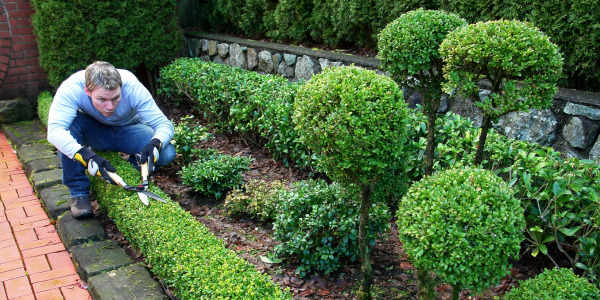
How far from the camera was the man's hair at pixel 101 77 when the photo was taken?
345cm

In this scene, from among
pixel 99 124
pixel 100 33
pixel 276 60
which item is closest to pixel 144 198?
pixel 99 124

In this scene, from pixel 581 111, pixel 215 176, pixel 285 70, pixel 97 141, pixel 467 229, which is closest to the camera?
pixel 467 229

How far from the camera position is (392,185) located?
2984 mm

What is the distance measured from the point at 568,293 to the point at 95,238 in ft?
10.5

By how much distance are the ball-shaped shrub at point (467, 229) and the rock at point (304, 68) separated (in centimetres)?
381

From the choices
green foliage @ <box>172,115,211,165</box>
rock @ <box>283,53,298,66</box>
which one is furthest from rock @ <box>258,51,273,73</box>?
green foliage @ <box>172,115,211,165</box>

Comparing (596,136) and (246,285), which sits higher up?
(596,136)

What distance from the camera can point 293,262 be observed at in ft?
10.6

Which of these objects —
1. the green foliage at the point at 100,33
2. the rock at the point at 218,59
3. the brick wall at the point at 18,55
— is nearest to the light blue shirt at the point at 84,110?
the green foliage at the point at 100,33

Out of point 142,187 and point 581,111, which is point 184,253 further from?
point 581,111

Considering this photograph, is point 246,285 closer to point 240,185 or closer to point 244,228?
point 244,228

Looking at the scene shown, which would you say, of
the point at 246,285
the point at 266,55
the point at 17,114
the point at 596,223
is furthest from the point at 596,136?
the point at 17,114

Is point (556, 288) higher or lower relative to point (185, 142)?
higher

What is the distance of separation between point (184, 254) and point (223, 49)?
533 centimetres
